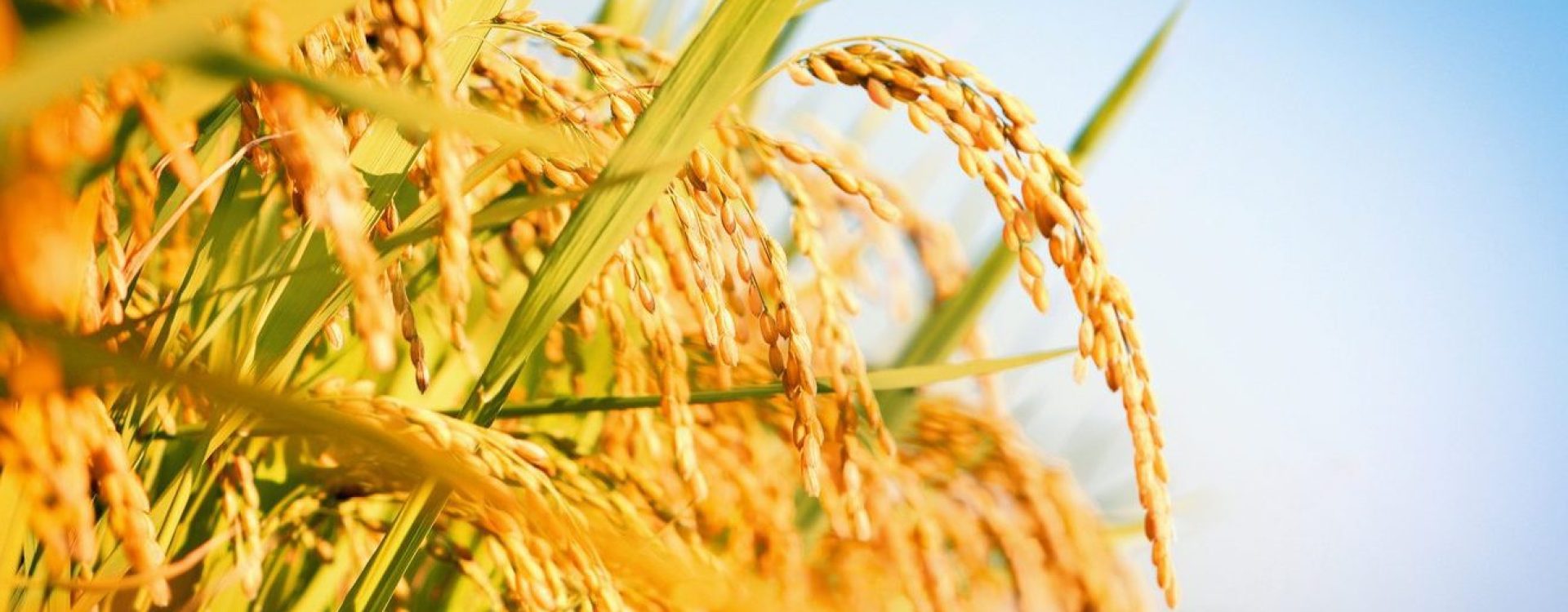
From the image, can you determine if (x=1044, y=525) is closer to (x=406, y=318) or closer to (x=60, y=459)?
(x=406, y=318)

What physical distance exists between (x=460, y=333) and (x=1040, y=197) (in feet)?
1.34

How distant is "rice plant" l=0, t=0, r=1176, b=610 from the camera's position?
0.33 metres

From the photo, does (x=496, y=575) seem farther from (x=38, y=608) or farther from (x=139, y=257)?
(x=139, y=257)

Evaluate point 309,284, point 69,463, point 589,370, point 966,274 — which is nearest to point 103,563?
point 309,284

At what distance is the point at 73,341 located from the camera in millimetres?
322

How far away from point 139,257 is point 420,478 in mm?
390

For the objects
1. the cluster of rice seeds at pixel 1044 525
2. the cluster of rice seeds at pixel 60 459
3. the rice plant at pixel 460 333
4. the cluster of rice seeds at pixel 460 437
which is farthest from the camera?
the cluster of rice seeds at pixel 1044 525

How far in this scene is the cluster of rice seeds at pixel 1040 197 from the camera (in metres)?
0.71

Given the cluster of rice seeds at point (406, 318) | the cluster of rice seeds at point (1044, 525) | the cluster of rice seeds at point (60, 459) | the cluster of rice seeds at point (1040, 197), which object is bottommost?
the cluster of rice seeds at point (1044, 525)

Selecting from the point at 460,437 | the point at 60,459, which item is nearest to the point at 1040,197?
the point at 460,437

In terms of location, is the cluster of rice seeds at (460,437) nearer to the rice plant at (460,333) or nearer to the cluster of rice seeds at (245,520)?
the rice plant at (460,333)

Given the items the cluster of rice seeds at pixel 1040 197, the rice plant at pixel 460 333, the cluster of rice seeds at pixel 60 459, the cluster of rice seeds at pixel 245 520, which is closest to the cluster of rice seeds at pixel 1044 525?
the rice plant at pixel 460 333

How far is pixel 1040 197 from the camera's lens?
0.71 meters

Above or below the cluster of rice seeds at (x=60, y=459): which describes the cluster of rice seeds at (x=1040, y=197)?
above
